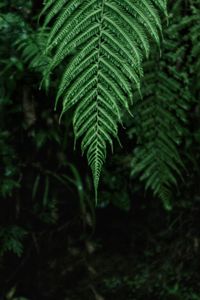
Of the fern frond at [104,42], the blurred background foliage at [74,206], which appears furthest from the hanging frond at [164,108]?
the fern frond at [104,42]

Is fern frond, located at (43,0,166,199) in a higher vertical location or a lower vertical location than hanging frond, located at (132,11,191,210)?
lower

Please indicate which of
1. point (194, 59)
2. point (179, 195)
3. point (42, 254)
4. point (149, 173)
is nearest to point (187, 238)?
point (179, 195)

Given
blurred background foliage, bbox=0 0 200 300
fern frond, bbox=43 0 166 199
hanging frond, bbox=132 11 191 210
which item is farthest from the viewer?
blurred background foliage, bbox=0 0 200 300

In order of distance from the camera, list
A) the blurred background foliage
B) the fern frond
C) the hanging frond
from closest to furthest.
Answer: the fern frond → the hanging frond → the blurred background foliage

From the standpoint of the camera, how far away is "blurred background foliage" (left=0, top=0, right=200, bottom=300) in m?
Result: 2.10

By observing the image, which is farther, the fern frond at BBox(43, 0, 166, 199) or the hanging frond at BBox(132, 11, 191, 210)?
the hanging frond at BBox(132, 11, 191, 210)

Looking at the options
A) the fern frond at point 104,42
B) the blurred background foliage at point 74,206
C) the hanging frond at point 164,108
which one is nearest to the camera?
the fern frond at point 104,42

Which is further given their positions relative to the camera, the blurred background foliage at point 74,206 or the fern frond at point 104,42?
the blurred background foliage at point 74,206

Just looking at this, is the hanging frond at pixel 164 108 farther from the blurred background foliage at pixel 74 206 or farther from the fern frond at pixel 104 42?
the fern frond at pixel 104 42

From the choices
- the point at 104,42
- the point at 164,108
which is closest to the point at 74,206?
the point at 164,108

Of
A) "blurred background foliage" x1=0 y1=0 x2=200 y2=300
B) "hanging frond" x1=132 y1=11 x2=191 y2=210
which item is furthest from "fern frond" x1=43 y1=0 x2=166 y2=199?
"blurred background foliage" x1=0 y1=0 x2=200 y2=300

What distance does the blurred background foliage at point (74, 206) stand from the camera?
6.88 ft

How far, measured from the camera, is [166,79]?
1.83 meters

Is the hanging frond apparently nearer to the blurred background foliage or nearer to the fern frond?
the blurred background foliage
